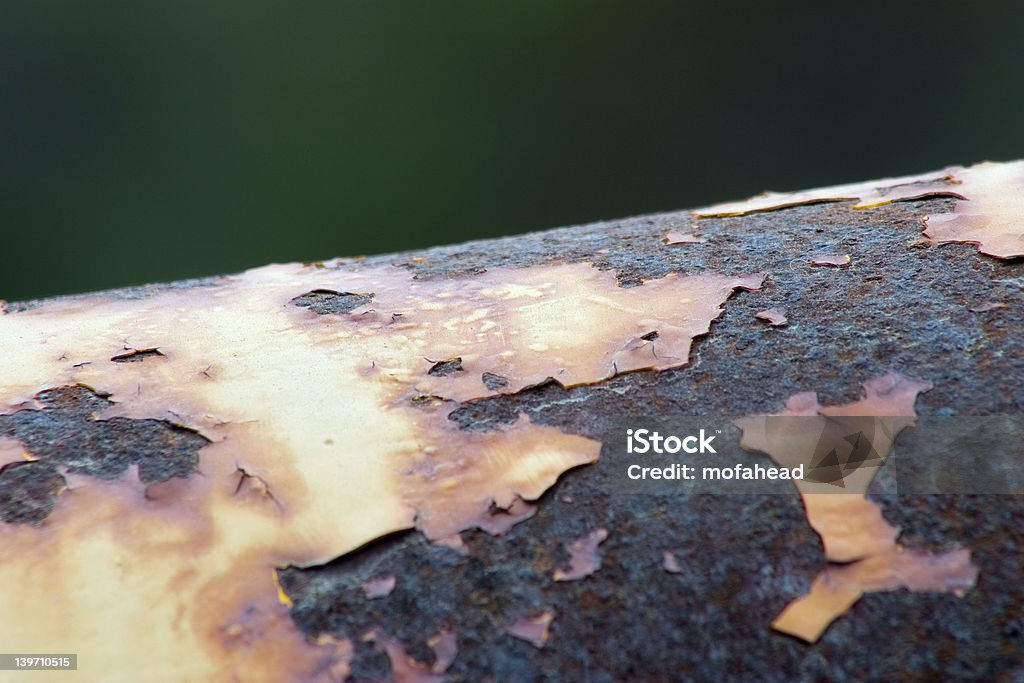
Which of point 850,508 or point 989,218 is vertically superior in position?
point 989,218

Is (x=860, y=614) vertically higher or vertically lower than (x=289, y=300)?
lower

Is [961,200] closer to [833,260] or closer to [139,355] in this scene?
[833,260]

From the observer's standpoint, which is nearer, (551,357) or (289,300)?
(551,357)

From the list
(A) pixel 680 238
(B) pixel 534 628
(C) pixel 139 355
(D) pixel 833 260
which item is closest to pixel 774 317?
(D) pixel 833 260

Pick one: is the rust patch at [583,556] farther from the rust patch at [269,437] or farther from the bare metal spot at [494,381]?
the bare metal spot at [494,381]

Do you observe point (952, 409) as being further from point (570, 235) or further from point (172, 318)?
point (172, 318)

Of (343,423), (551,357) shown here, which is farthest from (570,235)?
(343,423)

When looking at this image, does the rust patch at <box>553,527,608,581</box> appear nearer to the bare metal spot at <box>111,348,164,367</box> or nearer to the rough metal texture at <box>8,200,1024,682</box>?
the rough metal texture at <box>8,200,1024,682</box>
